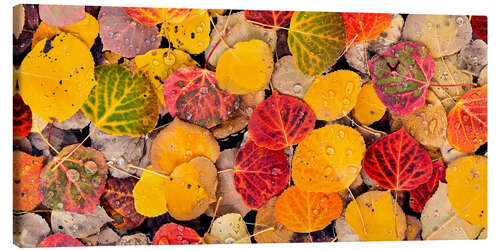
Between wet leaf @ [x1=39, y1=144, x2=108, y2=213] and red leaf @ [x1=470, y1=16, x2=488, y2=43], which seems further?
red leaf @ [x1=470, y1=16, x2=488, y2=43]

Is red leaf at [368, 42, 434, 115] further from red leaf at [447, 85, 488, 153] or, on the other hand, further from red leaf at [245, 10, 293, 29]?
red leaf at [245, 10, 293, 29]

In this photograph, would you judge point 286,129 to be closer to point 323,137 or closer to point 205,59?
point 323,137

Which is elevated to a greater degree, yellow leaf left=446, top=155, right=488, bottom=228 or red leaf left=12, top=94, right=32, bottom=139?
red leaf left=12, top=94, right=32, bottom=139

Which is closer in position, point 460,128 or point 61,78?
point 61,78

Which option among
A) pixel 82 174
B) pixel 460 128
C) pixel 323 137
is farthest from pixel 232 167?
pixel 460 128

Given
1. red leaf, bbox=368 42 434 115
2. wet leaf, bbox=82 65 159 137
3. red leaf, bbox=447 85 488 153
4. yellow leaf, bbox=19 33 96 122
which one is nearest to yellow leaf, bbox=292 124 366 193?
red leaf, bbox=368 42 434 115

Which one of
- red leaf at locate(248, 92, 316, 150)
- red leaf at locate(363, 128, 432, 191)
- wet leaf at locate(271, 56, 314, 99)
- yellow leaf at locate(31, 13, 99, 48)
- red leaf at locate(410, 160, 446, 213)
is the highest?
yellow leaf at locate(31, 13, 99, 48)

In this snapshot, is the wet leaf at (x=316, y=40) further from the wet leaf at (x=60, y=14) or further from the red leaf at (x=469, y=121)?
the wet leaf at (x=60, y=14)

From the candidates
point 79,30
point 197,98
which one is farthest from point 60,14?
point 197,98
